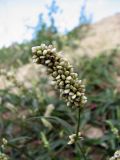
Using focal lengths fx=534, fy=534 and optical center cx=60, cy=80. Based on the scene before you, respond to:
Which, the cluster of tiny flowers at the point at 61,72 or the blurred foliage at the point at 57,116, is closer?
the cluster of tiny flowers at the point at 61,72

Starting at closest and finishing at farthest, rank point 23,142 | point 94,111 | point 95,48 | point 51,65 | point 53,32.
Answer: point 51,65, point 23,142, point 94,111, point 95,48, point 53,32

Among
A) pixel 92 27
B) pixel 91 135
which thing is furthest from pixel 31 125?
pixel 92 27

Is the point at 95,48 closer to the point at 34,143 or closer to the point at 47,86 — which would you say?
the point at 47,86

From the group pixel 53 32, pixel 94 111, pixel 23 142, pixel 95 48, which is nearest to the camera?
pixel 23 142

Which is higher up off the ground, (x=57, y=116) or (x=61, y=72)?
(x=61, y=72)

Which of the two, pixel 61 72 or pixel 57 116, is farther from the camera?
pixel 57 116

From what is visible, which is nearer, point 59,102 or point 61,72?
point 61,72

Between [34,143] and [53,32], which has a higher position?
[53,32]

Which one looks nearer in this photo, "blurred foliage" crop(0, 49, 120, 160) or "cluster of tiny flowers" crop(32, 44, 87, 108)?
"cluster of tiny flowers" crop(32, 44, 87, 108)
